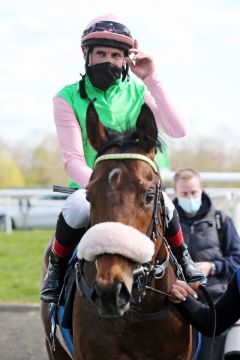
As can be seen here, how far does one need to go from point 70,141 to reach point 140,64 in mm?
693

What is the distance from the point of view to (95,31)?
14.0 ft

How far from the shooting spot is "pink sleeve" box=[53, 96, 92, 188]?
4.04 metres

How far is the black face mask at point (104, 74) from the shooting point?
4.25m

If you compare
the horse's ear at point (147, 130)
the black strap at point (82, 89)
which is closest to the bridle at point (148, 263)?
the horse's ear at point (147, 130)

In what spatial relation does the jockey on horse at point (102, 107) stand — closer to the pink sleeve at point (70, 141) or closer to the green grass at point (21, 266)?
the pink sleeve at point (70, 141)

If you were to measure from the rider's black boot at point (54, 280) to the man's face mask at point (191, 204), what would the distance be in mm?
2091

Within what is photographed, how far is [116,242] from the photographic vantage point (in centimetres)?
295

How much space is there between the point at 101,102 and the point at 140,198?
1332 mm

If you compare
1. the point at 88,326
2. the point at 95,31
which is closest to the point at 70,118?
the point at 95,31

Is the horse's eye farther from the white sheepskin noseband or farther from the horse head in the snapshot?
the white sheepskin noseband

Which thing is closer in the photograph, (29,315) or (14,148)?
(29,315)

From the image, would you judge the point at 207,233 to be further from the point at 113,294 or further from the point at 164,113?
the point at 113,294

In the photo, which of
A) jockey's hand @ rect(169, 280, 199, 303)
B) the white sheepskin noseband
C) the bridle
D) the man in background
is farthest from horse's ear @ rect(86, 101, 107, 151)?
the man in background

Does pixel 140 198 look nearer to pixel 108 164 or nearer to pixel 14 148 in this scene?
pixel 108 164
